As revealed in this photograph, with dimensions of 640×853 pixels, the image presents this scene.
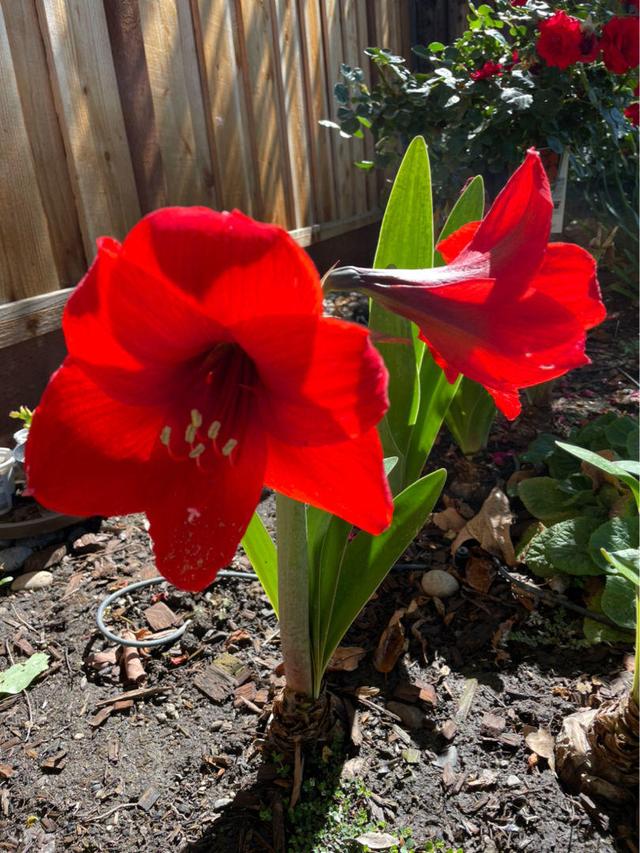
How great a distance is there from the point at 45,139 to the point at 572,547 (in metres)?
2.33

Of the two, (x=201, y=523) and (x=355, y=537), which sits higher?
(x=201, y=523)

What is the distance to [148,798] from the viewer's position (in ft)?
4.03

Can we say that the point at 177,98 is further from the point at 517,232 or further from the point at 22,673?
the point at 517,232

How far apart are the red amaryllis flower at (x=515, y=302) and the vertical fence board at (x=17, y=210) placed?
2020 millimetres

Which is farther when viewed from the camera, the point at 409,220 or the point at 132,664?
the point at 132,664

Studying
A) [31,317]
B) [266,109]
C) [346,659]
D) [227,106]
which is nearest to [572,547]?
[346,659]

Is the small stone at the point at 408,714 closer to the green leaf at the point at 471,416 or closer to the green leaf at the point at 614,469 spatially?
the green leaf at the point at 614,469

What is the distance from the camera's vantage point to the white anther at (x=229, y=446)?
2.31ft

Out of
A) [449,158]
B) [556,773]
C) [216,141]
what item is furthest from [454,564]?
[216,141]

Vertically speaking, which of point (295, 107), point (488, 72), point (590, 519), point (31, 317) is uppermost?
point (488, 72)

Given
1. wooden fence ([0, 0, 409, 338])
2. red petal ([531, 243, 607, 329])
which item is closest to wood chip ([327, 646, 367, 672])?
red petal ([531, 243, 607, 329])

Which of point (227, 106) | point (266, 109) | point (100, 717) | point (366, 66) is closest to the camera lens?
point (100, 717)

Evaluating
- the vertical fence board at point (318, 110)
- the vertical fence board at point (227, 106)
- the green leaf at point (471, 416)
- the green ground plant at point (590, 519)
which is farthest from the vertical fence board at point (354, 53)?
the green ground plant at point (590, 519)

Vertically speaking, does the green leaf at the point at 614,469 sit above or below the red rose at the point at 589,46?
below
